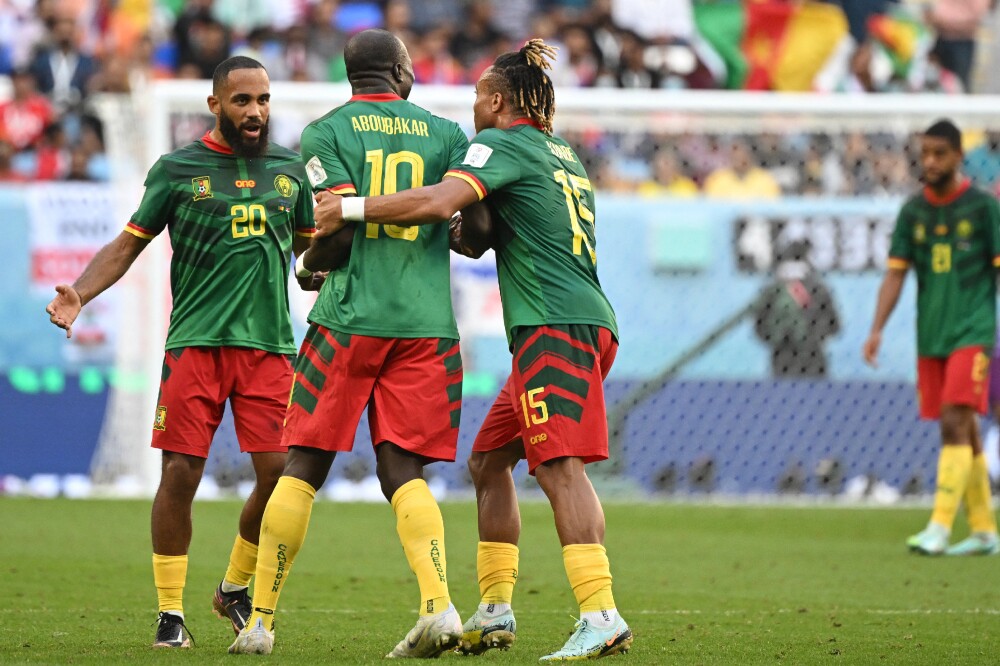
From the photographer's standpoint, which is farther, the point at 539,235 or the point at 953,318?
the point at 953,318

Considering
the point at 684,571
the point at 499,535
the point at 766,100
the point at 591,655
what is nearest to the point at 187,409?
the point at 499,535

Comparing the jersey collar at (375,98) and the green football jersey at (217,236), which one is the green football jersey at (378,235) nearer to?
the jersey collar at (375,98)

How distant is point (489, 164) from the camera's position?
5.32m

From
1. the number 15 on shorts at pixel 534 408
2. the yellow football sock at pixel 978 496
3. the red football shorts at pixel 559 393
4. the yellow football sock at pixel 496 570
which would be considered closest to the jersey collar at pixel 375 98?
the red football shorts at pixel 559 393

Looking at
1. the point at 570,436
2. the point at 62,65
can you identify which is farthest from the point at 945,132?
the point at 62,65

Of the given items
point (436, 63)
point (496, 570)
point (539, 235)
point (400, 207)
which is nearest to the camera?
point (400, 207)

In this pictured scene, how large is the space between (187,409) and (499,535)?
1.30 metres

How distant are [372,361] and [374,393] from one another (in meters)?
0.15

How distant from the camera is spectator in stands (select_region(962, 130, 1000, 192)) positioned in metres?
→ 14.1

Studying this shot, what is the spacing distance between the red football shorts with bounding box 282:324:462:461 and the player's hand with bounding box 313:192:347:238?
1.26ft

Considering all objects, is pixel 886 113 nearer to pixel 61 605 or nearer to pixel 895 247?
pixel 895 247

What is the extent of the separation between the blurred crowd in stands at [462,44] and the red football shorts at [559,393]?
1029 centimetres

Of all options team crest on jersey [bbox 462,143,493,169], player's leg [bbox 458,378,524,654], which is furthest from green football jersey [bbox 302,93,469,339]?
player's leg [bbox 458,378,524,654]

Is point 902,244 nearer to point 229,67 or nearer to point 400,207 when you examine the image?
point 229,67
